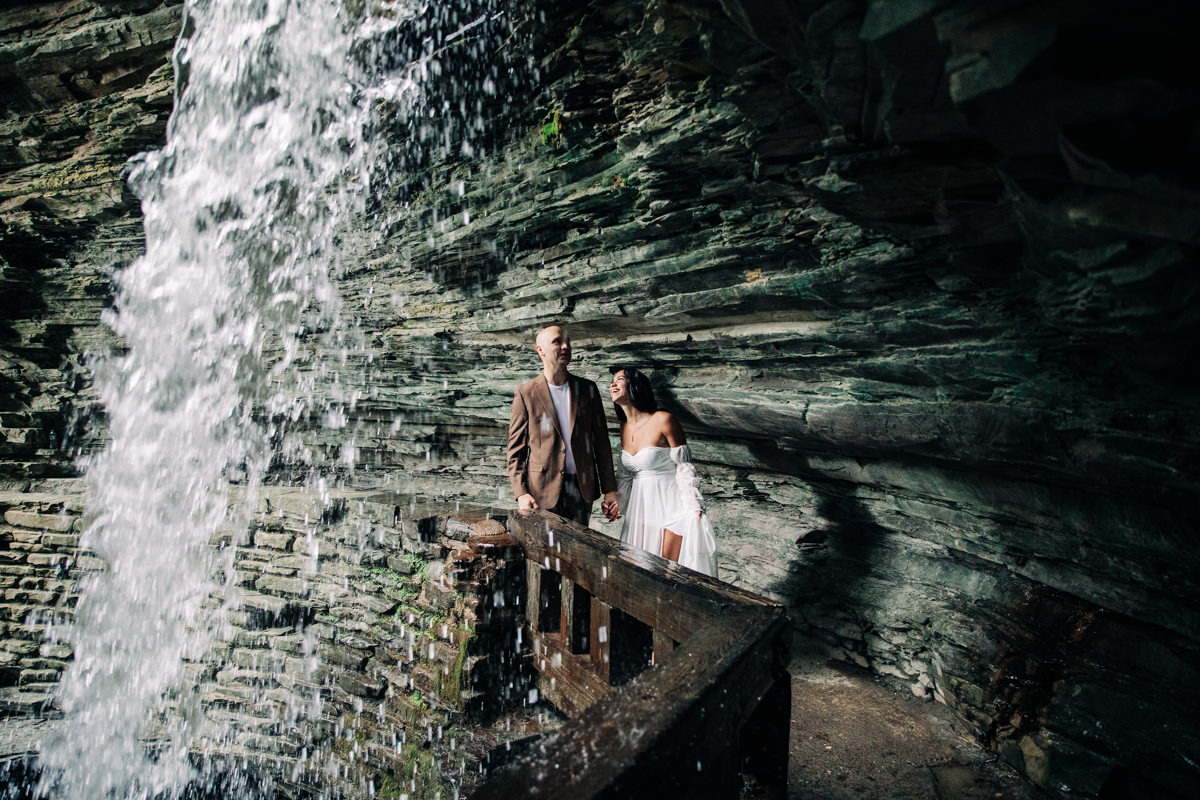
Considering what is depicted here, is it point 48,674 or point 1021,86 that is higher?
point 1021,86

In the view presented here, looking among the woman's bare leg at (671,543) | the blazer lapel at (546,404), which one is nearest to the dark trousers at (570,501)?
the blazer lapel at (546,404)

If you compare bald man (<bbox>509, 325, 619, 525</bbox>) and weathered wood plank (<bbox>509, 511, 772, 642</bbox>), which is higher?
bald man (<bbox>509, 325, 619, 525</bbox>)

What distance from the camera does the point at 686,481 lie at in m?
3.75

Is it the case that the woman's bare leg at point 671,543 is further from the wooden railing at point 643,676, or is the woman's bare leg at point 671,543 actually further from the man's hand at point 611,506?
the wooden railing at point 643,676

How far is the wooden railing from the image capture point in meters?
1.17

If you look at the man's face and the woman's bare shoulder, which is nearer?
the man's face

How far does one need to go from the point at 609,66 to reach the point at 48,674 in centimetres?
1061

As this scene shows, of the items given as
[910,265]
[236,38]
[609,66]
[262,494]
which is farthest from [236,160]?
[910,265]

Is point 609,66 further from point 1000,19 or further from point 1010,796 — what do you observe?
point 1010,796

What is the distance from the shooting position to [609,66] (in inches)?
161

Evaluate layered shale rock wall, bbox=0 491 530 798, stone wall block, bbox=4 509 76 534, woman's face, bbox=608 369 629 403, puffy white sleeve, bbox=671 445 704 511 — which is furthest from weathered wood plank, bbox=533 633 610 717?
stone wall block, bbox=4 509 76 534

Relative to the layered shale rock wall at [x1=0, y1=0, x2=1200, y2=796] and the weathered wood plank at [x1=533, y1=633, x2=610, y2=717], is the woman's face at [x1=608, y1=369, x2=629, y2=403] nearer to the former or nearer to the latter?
the layered shale rock wall at [x1=0, y1=0, x2=1200, y2=796]

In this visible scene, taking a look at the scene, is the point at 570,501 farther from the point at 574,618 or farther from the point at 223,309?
the point at 223,309

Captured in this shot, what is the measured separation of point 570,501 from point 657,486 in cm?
64
